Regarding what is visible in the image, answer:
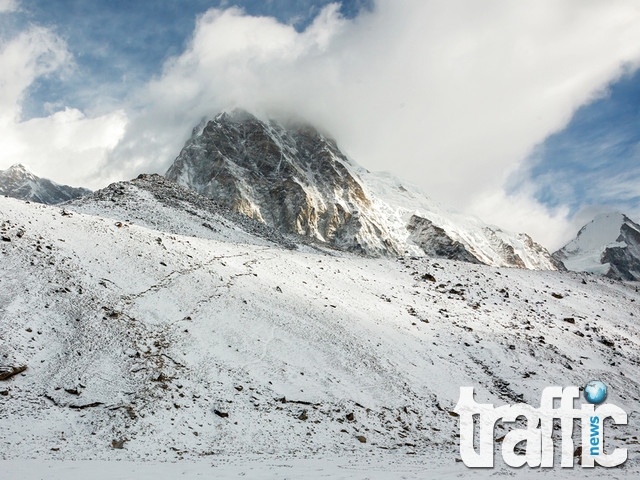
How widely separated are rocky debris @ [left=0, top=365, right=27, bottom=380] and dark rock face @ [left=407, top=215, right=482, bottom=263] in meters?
164

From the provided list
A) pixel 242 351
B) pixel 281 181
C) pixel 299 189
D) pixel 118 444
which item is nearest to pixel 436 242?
pixel 299 189

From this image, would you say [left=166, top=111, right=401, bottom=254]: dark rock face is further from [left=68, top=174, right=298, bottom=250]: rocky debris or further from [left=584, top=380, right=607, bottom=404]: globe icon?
[left=584, top=380, right=607, bottom=404]: globe icon

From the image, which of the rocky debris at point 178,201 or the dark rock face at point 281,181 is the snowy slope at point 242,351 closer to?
the rocky debris at point 178,201

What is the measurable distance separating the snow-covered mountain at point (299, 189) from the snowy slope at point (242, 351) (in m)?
108

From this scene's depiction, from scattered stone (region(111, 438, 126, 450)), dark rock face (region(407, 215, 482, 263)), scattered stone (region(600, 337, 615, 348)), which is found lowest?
scattered stone (region(111, 438, 126, 450))

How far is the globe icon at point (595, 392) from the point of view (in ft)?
78.8

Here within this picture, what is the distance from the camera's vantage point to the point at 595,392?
24.6 m

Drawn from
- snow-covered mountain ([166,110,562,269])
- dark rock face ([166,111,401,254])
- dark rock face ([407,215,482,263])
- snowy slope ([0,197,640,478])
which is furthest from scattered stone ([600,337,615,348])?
dark rock face ([407,215,482,263])

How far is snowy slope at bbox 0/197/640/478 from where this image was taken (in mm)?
14875

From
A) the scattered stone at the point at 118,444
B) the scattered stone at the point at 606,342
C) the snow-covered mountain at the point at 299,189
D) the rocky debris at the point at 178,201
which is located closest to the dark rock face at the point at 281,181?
the snow-covered mountain at the point at 299,189

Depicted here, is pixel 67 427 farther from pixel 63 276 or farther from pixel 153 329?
pixel 63 276

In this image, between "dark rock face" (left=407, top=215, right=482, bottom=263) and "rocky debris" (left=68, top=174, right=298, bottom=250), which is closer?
"rocky debris" (left=68, top=174, right=298, bottom=250)

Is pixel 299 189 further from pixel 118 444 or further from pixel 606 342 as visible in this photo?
pixel 118 444

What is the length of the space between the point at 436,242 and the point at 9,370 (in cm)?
17347
